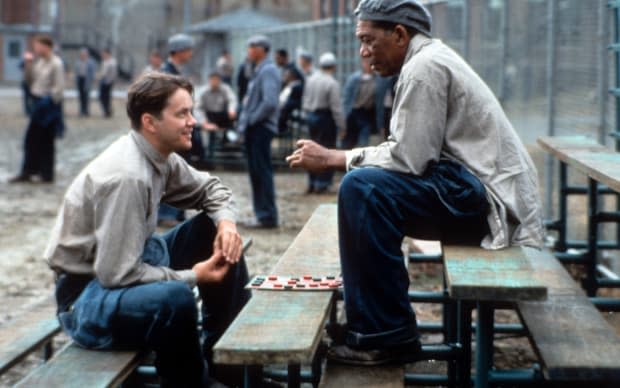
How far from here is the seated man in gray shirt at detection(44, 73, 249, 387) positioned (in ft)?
13.5

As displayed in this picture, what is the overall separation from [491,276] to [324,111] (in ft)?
37.6

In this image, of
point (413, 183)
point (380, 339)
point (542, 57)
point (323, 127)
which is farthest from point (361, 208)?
point (323, 127)

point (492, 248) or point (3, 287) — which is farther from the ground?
point (492, 248)

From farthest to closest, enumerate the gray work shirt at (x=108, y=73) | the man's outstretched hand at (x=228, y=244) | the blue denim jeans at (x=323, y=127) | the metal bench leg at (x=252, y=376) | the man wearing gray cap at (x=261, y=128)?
the gray work shirt at (x=108, y=73), the blue denim jeans at (x=323, y=127), the man wearing gray cap at (x=261, y=128), the man's outstretched hand at (x=228, y=244), the metal bench leg at (x=252, y=376)

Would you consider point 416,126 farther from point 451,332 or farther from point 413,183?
point 451,332

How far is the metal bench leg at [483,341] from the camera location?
13.2 ft

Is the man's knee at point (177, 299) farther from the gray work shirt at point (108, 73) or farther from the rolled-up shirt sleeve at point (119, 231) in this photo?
the gray work shirt at point (108, 73)

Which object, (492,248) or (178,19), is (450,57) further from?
(178,19)

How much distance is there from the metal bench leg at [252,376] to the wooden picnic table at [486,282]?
689 mm

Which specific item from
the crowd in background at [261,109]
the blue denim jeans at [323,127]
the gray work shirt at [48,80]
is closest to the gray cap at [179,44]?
the crowd in background at [261,109]

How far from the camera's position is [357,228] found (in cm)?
416

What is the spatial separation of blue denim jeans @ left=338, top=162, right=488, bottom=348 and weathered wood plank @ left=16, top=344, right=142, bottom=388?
0.81m

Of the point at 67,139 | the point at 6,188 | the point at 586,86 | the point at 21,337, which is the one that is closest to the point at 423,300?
the point at 21,337

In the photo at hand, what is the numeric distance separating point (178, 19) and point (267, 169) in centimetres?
5558
